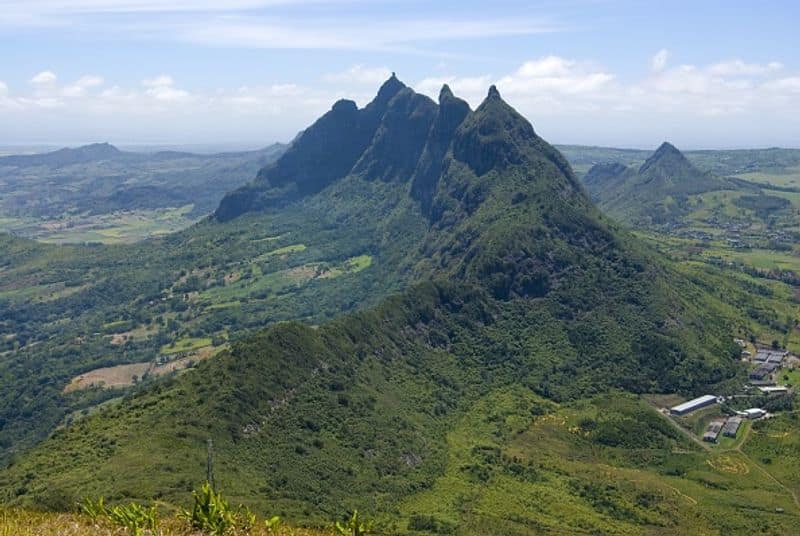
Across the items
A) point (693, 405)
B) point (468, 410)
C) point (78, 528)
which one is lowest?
point (468, 410)

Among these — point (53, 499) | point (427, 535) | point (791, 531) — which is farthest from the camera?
point (791, 531)

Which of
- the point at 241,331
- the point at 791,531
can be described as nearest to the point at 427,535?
the point at 791,531

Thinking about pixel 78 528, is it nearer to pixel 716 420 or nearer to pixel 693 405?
pixel 716 420

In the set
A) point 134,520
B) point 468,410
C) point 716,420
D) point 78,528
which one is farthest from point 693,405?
point 78,528

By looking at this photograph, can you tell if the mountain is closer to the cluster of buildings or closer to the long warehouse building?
the long warehouse building

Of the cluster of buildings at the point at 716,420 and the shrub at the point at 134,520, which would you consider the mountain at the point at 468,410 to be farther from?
the shrub at the point at 134,520

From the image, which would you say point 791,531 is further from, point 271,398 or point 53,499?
point 53,499

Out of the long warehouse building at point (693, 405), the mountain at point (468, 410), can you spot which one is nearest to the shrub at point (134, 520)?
the mountain at point (468, 410)

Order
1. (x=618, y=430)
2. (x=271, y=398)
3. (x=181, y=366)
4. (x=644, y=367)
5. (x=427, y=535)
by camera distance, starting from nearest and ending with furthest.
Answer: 1. (x=427, y=535)
2. (x=271, y=398)
3. (x=618, y=430)
4. (x=644, y=367)
5. (x=181, y=366)
